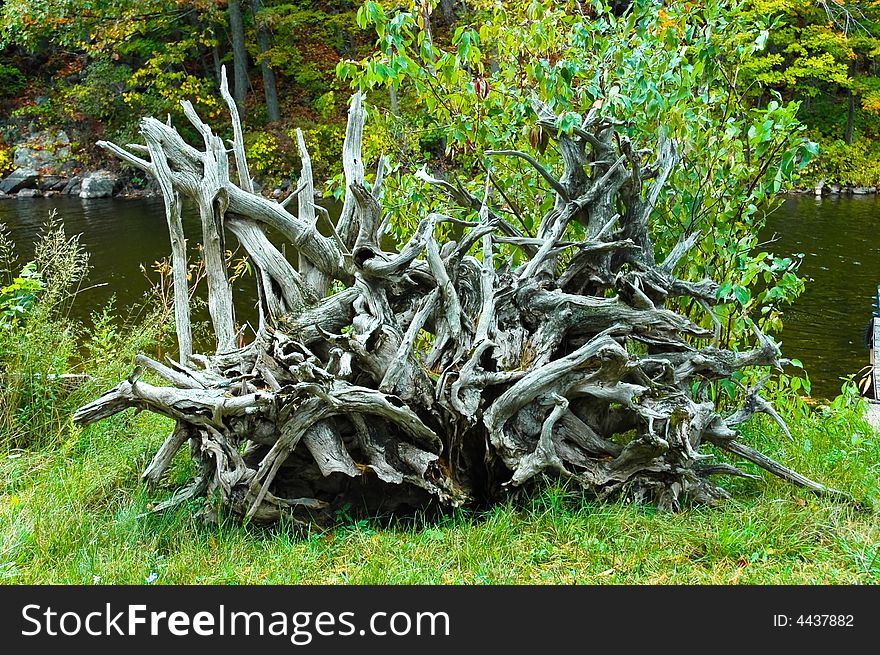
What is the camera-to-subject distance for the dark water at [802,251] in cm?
1019

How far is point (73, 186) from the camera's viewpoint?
2677 cm

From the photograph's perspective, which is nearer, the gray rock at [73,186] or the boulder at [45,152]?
the gray rock at [73,186]

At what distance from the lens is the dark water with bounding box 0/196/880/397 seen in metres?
10.2

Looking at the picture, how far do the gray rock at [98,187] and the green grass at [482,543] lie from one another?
23.6 meters

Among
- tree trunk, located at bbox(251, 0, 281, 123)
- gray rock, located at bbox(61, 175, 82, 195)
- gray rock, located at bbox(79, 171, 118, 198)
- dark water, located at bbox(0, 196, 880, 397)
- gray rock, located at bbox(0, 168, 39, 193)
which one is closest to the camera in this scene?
dark water, located at bbox(0, 196, 880, 397)

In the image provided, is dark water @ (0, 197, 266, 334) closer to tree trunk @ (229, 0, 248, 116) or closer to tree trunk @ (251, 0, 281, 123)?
tree trunk @ (229, 0, 248, 116)

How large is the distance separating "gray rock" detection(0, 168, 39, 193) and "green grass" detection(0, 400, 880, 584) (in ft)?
82.3

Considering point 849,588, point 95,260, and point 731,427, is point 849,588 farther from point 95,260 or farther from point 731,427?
point 95,260

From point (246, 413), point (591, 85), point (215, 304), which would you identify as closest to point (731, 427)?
point (591, 85)

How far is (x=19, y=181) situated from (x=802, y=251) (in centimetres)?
2347

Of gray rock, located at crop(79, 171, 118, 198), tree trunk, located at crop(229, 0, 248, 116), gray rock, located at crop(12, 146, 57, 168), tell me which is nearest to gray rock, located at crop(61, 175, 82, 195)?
gray rock, located at crop(79, 171, 118, 198)

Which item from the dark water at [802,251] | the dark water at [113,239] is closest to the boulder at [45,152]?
the dark water at [113,239]

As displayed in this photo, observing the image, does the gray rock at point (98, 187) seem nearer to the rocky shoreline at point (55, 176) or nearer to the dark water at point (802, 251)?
the rocky shoreline at point (55, 176)

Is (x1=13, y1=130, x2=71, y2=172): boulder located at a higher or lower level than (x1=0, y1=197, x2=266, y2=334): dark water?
higher
